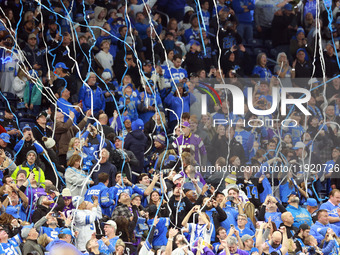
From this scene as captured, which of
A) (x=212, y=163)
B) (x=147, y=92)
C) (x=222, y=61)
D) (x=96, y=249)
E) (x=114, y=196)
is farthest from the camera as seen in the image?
(x=222, y=61)

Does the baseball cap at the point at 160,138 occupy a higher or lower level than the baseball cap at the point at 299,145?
higher

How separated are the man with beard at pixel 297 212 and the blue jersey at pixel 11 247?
13.4 ft

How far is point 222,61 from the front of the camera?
16375 millimetres

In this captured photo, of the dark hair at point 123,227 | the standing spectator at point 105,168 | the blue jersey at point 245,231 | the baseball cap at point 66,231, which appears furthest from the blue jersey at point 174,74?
the baseball cap at point 66,231

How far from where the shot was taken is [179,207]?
12594 millimetres

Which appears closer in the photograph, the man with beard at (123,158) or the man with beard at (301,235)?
the man with beard at (301,235)

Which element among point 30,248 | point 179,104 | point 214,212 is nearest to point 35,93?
point 179,104

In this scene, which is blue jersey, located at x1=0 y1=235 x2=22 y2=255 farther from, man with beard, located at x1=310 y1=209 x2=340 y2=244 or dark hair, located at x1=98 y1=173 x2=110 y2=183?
man with beard, located at x1=310 y1=209 x2=340 y2=244

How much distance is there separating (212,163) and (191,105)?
141 centimetres

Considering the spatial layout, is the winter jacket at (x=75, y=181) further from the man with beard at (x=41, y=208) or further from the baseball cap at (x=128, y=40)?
the baseball cap at (x=128, y=40)

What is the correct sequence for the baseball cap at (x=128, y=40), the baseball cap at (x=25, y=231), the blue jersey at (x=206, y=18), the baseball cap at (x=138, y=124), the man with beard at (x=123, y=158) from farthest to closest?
1. the blue jersey at (x=206, y=18)
2. the baseball cap at (x=128, y=40)
3. the baseball cap at (x=138, y=124)
4. the man with beard at (x=123, y=158)
5. the baseball cap at (x=25, y=231)

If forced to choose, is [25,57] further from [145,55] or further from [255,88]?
[255,88]

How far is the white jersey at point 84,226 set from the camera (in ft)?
37.5

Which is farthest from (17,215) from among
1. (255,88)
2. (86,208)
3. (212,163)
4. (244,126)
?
(255,88)
